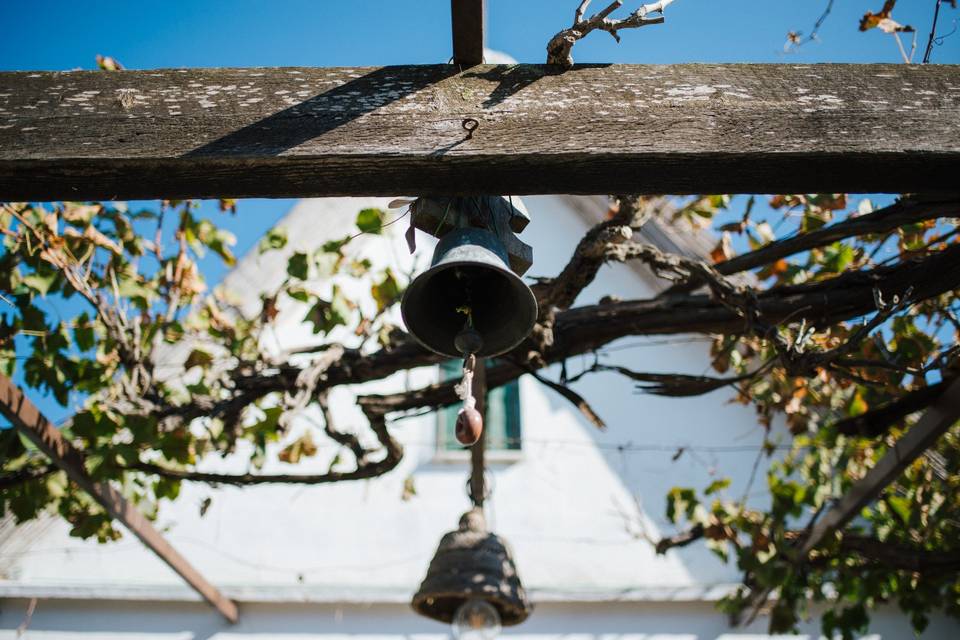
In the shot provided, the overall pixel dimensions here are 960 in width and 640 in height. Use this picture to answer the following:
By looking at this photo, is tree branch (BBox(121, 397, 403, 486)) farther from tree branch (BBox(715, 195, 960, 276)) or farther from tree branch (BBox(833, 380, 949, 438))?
tree branch (BBox(833, 380, 949, 438))

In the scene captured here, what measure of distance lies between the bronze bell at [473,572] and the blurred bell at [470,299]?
4.49ft

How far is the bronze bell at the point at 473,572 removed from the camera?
3.36 meters

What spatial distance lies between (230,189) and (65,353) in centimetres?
258

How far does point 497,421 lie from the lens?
6918mm

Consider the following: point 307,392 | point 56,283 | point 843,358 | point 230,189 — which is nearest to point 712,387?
point 843,358

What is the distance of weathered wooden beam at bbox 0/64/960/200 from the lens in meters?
1.92

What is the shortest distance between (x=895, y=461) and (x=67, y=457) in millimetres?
3657

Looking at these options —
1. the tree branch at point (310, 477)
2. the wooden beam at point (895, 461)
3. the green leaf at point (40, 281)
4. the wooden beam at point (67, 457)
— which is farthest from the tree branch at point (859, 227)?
the green leaf at point (40, 281)

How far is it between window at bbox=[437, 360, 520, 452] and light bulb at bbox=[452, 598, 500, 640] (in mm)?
2943

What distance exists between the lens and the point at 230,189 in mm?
1981

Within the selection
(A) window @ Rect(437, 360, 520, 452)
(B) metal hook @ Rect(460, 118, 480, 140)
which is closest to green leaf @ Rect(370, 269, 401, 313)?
(B) metal hook @ Rect(460, 118, 480, 140)

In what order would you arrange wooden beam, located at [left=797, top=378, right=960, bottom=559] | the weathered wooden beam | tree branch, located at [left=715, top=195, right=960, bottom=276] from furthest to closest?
1. wooden beam, located at [left=797, top=378, right=960, bottom=559]
2. tree branch, located at [left=715, top=195, right=960, bottom=276]
3. the weathered wooden beam

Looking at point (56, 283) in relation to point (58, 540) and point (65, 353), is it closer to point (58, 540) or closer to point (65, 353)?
point (65, 353)

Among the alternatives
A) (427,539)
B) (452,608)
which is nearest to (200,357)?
(452,608)
